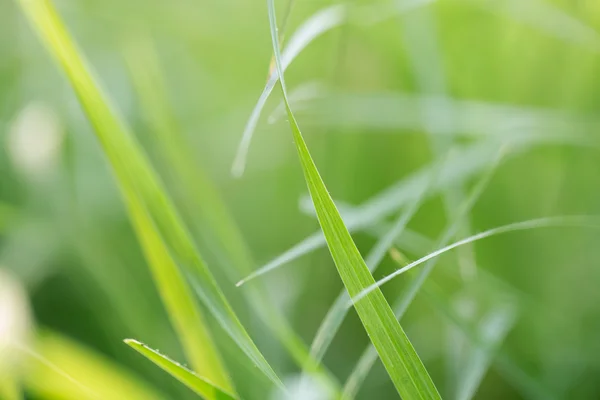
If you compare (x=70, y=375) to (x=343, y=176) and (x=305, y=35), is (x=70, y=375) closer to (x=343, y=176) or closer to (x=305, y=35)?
(x=305, y=35)

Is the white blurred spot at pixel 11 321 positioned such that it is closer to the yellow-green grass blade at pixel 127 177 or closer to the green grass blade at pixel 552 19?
the yellow-green grass blade at pixel 127 177

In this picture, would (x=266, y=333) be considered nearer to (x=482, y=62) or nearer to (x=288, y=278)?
(x=288, y=278)

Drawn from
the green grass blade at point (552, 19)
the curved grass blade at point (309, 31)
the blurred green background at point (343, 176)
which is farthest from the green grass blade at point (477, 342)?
the green grass blade at point (552, 19)

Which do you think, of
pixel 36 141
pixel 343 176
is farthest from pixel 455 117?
pixel 36 141

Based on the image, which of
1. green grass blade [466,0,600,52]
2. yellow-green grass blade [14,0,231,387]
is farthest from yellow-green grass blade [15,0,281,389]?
green grass blade [466,0,600,52]

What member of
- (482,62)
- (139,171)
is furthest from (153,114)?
(482,62)

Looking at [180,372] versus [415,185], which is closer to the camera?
[180,372]

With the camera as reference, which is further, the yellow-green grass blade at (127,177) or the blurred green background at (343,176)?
the blurred green background at (343,176)
